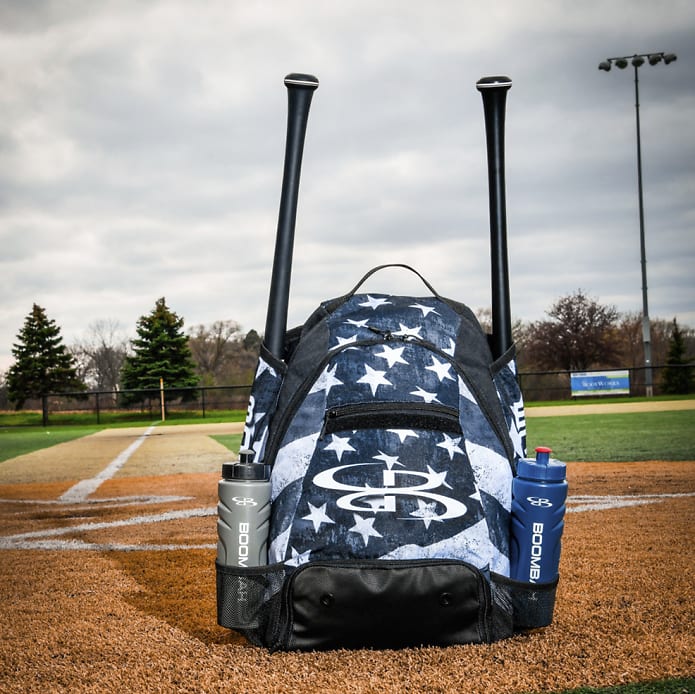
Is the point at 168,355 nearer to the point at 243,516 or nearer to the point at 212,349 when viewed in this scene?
the point at 212,349

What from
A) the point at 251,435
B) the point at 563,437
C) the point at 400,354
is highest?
the point at 400,354

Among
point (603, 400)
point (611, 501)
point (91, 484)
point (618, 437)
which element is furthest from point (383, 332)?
point (603, 400)

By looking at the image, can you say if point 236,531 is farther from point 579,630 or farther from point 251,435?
point 579,630

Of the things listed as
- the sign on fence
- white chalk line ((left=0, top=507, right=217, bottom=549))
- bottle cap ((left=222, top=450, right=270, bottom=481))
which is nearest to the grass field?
white chalk line ((left=0, top=507, right=217, bottom=549))

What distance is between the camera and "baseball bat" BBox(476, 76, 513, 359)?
2277 millimetres

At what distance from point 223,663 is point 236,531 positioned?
35 cm

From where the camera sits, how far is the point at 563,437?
38.7 feet

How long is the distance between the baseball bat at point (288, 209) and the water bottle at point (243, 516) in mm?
443

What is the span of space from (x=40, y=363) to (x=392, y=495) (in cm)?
→ 3791

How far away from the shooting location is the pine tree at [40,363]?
35.7 meters

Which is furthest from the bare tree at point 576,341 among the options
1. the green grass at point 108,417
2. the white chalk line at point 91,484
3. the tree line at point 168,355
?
the white chalk line at point 91,484

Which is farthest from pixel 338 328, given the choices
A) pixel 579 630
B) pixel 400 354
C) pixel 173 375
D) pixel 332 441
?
pixel 173 375

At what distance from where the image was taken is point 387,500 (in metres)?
1.80

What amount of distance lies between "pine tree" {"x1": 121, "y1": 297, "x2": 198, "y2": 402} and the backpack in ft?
112
